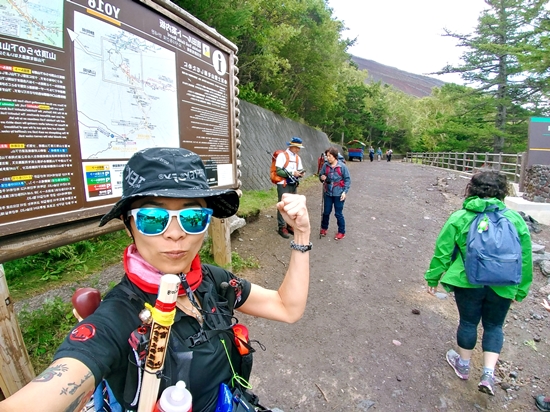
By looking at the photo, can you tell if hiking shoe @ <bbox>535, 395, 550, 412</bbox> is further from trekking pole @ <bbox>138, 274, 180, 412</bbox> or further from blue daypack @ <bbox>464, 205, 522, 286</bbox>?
trekking pole @ <bbox>138, 274, 180, 412</bbox>

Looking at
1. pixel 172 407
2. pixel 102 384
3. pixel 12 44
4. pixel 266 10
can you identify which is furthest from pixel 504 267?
pixel 266 10

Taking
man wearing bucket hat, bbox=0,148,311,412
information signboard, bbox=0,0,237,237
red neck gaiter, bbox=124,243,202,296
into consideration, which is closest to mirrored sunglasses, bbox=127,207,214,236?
man wearing bucket hat, bbox=0,148,311,412

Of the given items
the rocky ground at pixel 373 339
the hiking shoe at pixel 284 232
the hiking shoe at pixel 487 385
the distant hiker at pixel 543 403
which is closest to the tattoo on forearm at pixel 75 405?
the rocky ground at pixel 373 339

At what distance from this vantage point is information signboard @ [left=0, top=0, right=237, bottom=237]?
1.64m

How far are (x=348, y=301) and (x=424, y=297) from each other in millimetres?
1124

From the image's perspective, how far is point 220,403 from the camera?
1.17 metres

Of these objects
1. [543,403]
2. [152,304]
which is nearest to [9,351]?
[152,304]

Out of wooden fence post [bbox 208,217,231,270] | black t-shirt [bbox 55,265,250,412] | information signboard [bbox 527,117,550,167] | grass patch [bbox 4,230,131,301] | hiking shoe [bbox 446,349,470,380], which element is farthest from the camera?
information signboard [bbox 527,117,550,167]

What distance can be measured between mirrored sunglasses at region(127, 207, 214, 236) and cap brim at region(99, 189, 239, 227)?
5 cm

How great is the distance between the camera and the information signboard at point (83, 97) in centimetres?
164

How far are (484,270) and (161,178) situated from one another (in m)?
2.50

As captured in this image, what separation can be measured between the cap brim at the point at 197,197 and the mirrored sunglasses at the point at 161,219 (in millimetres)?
55

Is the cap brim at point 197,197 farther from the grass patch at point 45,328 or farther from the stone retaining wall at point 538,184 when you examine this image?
the stone retaining wall at point 538,184

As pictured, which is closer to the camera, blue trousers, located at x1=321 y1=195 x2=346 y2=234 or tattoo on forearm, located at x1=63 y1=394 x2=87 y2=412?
tattoo on forearm, located at x1=63 y1=394 x2=87 y2=412
